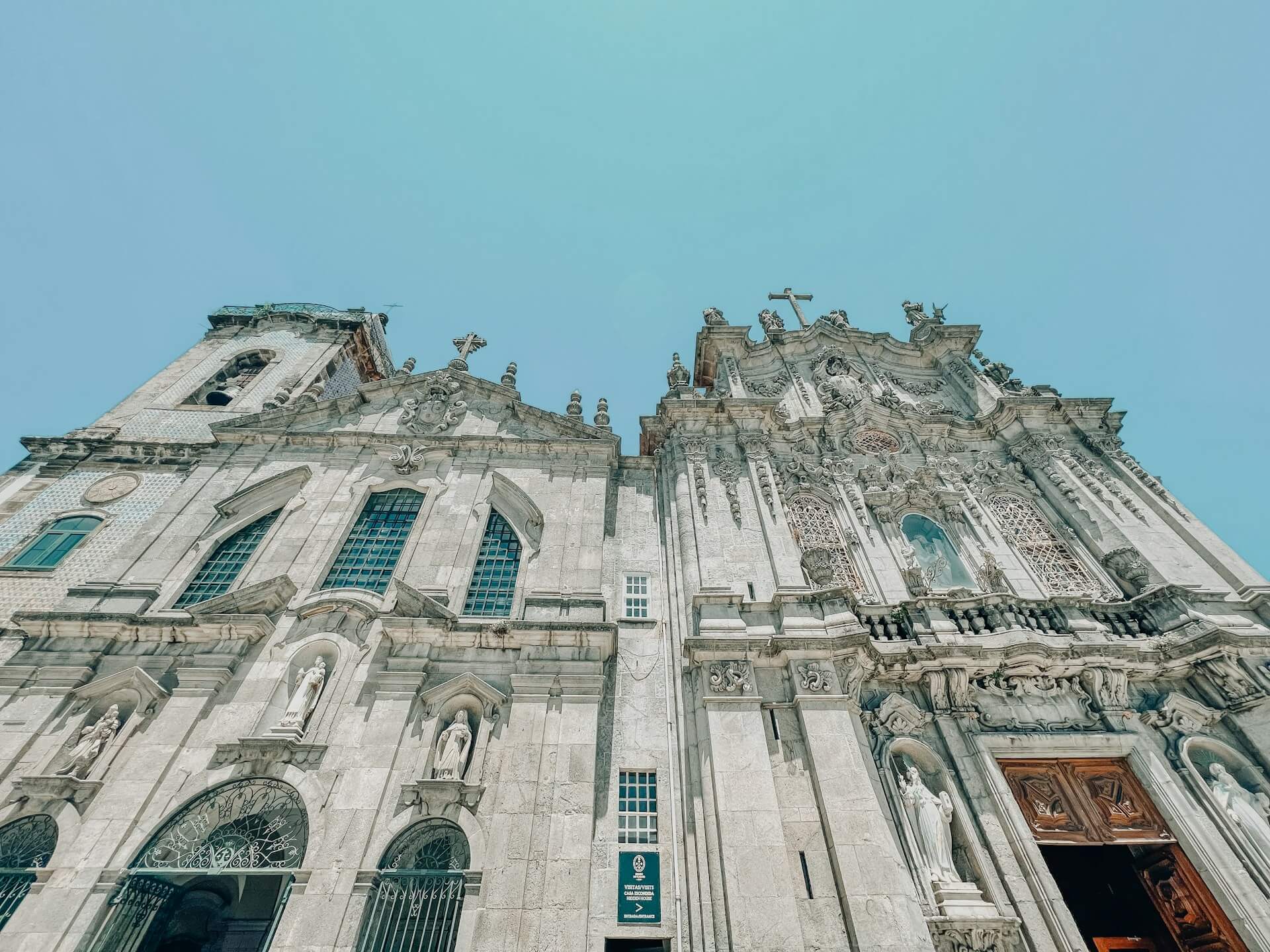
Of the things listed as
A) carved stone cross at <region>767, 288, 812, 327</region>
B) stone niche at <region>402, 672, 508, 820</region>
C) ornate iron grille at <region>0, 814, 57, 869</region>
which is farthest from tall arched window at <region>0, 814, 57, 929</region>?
carved stone cross at <region>767, 288, 812, 327</region>

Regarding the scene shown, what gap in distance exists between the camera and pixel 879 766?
38.8 ft

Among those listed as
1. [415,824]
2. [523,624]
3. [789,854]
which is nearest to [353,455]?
[523,624]

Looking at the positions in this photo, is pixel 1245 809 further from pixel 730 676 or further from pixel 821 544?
pixel 730 676

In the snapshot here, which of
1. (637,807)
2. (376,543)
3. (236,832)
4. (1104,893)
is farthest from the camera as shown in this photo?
(376,543)

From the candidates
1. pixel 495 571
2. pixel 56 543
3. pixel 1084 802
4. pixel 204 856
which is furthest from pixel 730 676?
pixel 56 543

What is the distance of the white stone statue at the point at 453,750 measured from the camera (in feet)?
36.6

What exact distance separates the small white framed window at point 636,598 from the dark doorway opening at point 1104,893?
29.3 feet

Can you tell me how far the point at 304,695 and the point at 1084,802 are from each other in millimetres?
15062

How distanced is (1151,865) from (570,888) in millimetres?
10655

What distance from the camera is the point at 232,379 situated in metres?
25.6

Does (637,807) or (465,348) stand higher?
(465,348)

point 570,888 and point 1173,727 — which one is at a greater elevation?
point 1173,727

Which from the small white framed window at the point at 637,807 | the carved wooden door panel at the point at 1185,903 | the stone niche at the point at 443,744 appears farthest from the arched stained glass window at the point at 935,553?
the stone niche at the point at 443,744

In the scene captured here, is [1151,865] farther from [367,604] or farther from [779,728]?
[367,604]
